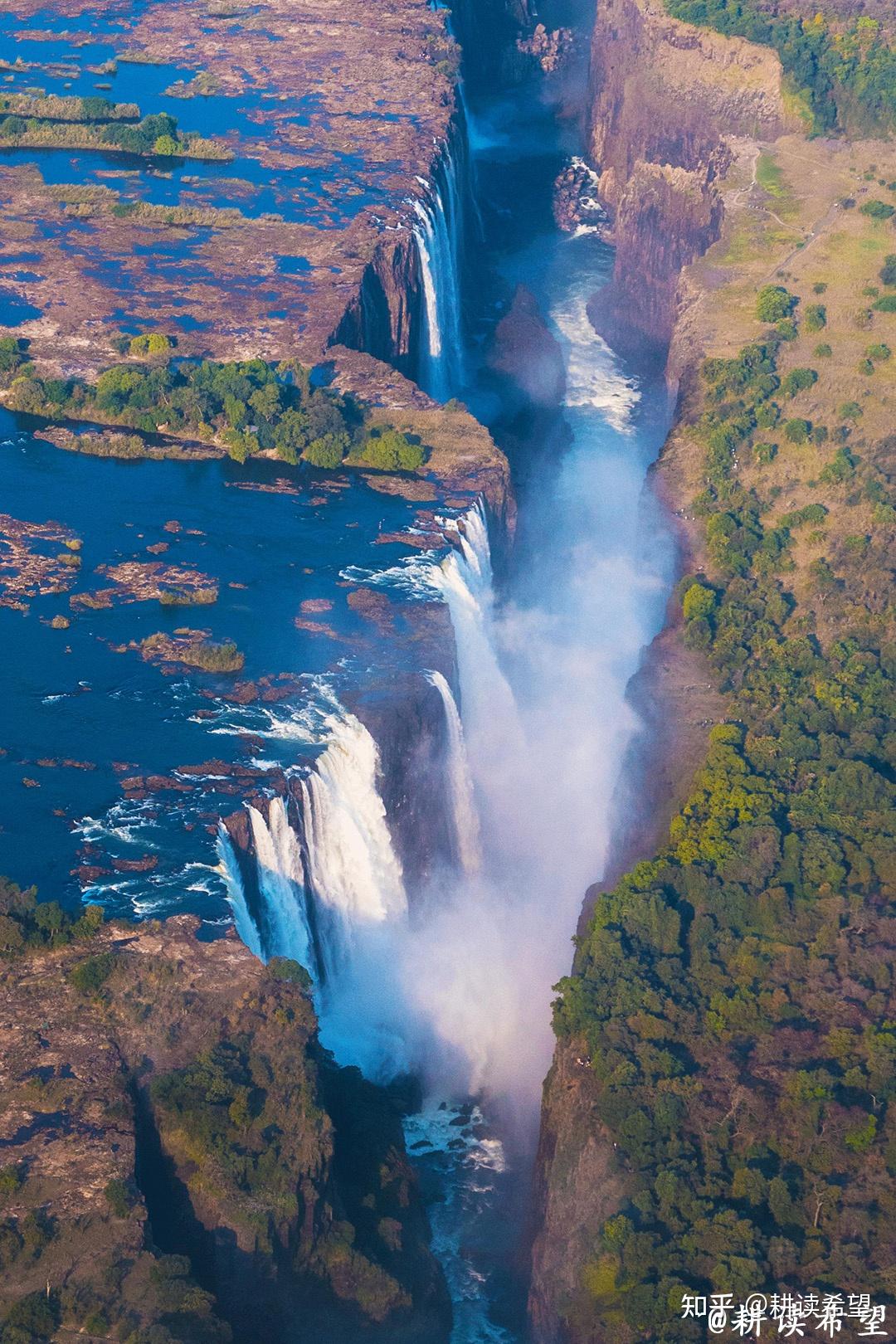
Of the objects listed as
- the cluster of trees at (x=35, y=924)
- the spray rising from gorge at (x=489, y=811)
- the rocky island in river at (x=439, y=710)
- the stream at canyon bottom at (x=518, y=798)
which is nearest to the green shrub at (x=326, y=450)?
the rocky island in river at (x=439, y=710)

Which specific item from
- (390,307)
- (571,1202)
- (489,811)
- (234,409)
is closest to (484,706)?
(489,811)

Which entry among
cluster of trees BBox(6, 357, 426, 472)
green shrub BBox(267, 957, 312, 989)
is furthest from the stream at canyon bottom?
cluster of trees BBox(6, 357, 426, 472)

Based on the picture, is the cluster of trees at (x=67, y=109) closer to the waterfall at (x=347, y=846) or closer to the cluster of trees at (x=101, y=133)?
the cluster of trees at (x=101, y=133)

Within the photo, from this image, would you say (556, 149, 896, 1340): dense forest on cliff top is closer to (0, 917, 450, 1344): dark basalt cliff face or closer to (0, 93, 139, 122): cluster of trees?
(0, 917, 450, 1344): dark basalt cliff face

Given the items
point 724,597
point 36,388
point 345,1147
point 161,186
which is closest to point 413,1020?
point 345,1147

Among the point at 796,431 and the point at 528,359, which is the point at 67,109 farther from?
the point at 796,431

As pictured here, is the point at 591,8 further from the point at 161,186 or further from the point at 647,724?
the point at 647,724

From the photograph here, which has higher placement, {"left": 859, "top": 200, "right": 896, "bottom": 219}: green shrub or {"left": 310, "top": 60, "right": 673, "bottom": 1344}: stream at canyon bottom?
{"left": 859, "top": 200, "right": 896, "bottom": 219}: green shrub
